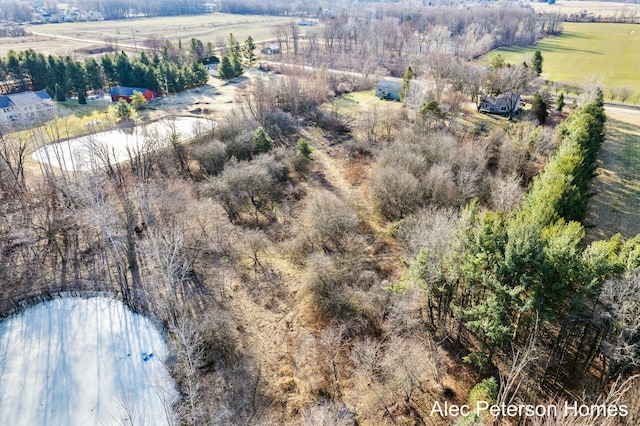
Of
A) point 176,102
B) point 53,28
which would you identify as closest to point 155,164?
point 176,102

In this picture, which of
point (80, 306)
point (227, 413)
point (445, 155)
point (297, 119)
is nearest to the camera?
point (227, 413)

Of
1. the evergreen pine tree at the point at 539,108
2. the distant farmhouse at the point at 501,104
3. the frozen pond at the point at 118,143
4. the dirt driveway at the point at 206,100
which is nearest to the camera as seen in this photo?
the frozen pond at the point at 118,143

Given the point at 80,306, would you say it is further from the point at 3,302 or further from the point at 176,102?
the point at 176,102

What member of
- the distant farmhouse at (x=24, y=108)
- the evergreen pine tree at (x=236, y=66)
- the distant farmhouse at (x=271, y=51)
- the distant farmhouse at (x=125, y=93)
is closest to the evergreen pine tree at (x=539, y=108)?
the evergreen pine tree at (x=236, y=66)

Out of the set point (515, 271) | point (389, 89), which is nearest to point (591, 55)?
point (389, 89)

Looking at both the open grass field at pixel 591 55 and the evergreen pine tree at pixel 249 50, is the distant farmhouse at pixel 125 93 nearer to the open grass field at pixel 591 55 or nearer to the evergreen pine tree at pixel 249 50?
the evergreen pine tree at pixel 249 50
